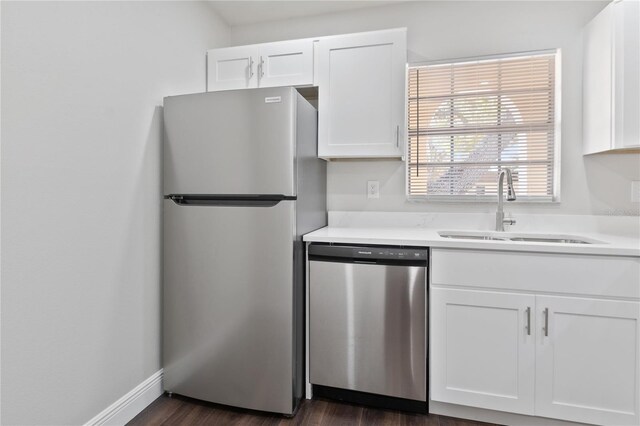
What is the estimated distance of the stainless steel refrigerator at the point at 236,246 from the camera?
1.76 meters

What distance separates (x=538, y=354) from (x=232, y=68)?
95.7 inches

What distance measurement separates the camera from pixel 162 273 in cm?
200

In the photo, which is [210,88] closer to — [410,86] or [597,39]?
[410,86]

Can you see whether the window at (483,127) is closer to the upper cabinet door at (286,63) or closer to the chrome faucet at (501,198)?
the chrome faucet at (501,198)

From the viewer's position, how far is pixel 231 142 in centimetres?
182

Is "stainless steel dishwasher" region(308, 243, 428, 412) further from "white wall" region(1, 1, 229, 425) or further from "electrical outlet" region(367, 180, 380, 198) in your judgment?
"white wall" region(1, 1, 229, 425)

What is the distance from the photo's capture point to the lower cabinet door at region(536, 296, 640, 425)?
153cm

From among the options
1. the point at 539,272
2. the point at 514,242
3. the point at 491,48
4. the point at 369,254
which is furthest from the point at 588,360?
the point at 491,48

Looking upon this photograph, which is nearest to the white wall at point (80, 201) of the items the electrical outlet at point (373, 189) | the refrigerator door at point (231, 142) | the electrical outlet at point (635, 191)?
the refrigerator door at point (231, 142)

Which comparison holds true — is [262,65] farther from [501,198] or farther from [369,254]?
[501,198]

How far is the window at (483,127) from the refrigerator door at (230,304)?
3.75ft

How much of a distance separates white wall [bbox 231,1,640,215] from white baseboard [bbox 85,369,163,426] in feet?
4.98

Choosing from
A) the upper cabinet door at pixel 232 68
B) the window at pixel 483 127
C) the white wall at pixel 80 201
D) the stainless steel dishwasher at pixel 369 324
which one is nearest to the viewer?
the white wall at pixel 80 201

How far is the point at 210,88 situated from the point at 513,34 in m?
2.01
